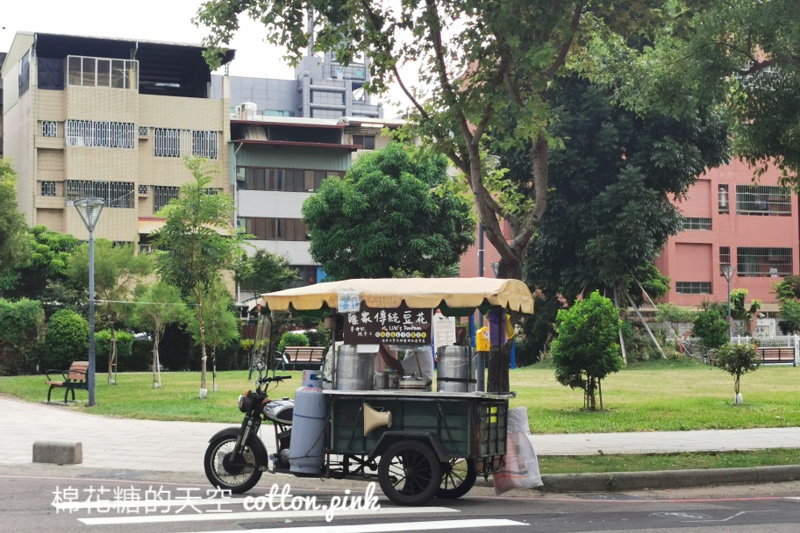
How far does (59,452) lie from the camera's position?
14008 millimetres

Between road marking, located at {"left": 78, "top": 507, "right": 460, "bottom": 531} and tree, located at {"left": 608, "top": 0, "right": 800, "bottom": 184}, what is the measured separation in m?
8.84

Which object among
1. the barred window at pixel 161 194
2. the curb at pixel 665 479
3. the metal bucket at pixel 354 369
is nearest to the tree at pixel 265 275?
the barred window at pixel 161 194

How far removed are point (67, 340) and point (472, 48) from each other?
30079 mm

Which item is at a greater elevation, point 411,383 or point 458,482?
point 411,383

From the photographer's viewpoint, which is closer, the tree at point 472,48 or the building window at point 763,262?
the tree at point 472,48

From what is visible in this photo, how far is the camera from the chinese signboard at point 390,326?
1107 cm

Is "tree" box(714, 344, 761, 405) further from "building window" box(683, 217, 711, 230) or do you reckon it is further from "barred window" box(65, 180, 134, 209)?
"barred window" box(65, 180, 134, 209)

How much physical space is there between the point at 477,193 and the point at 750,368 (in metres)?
11.1

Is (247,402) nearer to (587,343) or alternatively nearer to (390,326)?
(390,326)

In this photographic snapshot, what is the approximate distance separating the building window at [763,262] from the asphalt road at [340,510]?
50.8 metres

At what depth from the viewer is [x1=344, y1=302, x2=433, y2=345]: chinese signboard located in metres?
11.1

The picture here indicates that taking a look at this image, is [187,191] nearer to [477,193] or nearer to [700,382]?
[477,193]

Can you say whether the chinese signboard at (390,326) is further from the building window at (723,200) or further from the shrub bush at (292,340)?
the building window at (723,200)

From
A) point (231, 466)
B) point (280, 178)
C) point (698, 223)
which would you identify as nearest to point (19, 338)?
point (280, 178)
